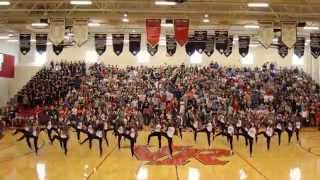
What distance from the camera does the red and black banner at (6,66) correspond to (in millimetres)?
38513

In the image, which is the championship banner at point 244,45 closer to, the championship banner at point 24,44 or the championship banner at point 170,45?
the championship banner at point 170,45

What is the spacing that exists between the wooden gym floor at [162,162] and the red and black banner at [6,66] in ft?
49.0

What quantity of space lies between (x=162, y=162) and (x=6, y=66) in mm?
24900

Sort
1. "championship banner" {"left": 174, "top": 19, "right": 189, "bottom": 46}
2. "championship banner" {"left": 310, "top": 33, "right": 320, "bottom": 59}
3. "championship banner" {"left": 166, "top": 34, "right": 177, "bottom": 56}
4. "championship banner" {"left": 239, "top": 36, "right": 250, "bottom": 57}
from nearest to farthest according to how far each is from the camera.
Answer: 1. "championship banner" {"left": 174, "top": 19, "right": 189, "bottom": 46}
2. "championship banner" {"left": 310, "top": 33, "right": 320, "bottom": 59}
3. "championship banner" {"left": 239, "top": 36, "right": 250, "bottom": 57}
4. "championship banner" {"left": 166, "top": 34, "right": 177, "bottom": 56}

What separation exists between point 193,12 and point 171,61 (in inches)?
601

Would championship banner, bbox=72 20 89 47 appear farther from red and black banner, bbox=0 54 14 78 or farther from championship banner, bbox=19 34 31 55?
red and black banner, bbox=0 54 14 78

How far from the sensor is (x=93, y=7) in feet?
92.8

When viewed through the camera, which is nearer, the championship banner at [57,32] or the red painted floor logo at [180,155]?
the red painted floor logo at [180,155]

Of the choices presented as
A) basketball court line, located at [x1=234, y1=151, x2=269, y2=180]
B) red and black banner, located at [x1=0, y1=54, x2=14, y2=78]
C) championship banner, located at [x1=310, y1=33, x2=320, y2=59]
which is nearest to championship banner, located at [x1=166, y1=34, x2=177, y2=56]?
championship banner, located at [x1=310, y1=33, x2=320, y2=59]

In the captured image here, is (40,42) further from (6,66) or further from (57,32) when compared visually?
(6,66)

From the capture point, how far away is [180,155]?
20.6 m

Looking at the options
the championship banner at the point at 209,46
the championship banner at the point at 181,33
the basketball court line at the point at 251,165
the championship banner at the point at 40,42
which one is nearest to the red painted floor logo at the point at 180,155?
the basketball court line at the point at 251,165

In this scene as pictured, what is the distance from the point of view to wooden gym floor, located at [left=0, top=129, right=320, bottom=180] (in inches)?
631

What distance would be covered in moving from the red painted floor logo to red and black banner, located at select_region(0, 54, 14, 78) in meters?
19.4
